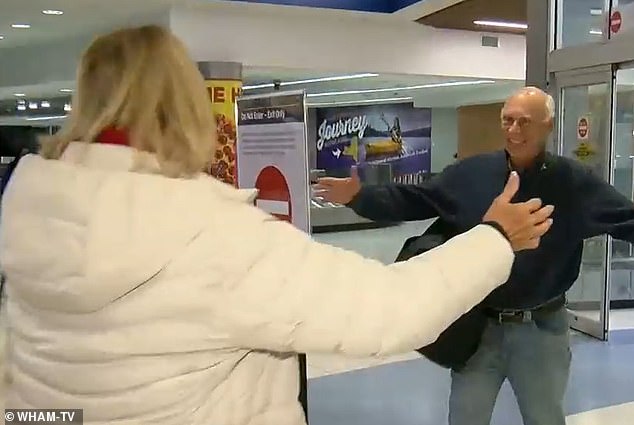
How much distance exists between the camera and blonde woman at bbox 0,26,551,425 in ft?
4.11

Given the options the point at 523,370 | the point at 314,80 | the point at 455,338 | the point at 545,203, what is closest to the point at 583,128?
the point at 545,203

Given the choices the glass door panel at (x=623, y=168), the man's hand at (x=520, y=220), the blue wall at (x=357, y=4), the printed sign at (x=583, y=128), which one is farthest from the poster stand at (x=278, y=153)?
the blue wall at (x=357, y=4)

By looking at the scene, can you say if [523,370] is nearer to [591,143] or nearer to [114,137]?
[114,137]

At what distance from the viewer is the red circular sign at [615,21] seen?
20.4 ft

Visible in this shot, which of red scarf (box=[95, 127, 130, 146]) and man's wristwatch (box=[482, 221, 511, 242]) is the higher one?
red scarf (box=[95, 127, 130, 146])

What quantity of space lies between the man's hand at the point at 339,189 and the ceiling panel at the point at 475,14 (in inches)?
244

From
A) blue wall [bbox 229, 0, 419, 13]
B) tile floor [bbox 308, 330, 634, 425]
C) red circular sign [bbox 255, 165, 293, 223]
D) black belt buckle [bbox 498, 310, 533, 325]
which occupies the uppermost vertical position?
blue wall [bbox 229, 0, 419, 13]

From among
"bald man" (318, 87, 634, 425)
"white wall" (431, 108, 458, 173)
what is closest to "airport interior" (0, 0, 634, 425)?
"bald man" (318, 87, 634, 425)

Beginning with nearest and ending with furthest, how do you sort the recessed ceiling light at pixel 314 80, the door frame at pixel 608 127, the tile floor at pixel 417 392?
the tile floor at pixel 417 392 < the door frame at pixel 608 127 < the recessed ceiling light at pixel 314 80

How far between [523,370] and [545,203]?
0.57 m

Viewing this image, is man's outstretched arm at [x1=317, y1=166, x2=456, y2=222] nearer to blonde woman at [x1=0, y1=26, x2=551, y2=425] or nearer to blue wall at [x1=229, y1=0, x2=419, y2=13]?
blonde woman at [x1=0, y1=26, x2=551, y2=425]

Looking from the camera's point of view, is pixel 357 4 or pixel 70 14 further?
pixel 357 4

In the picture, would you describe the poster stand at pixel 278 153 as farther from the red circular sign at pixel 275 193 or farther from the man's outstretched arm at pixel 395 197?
the man's outstretched arm at pixel 395 197

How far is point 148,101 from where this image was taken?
1.31m
